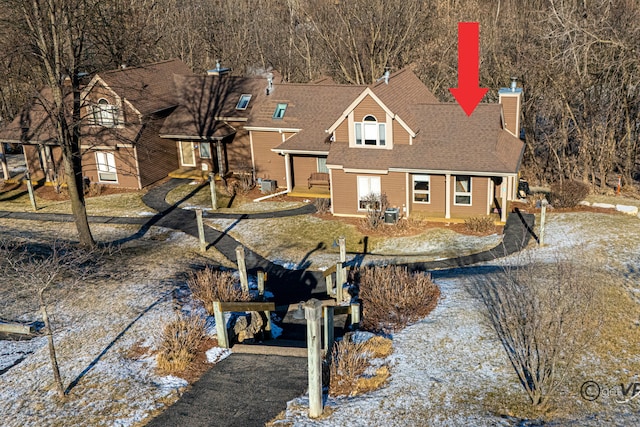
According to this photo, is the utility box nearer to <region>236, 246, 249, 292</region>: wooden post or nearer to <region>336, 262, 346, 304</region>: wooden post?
<region>336, 262, 346, 304</region>: wooden post

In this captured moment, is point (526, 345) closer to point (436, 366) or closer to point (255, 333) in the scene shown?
point (436, 366)

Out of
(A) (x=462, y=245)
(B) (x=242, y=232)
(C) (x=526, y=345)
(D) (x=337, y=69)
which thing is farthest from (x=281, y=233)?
(D) (x=337, y=69)

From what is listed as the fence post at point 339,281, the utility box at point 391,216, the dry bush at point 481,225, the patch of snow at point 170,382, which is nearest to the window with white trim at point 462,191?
the dry bush at point 481,225

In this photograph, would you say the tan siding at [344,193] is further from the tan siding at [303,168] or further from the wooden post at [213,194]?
the wooden post at [213,194]

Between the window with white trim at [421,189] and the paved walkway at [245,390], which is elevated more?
the window with white trim at [421,189]

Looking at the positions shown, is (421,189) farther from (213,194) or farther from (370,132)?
(213,194)

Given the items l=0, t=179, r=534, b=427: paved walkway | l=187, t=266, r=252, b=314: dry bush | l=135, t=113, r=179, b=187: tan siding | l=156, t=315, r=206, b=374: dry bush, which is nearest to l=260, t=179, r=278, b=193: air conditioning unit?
l=135, t=113, r=179, b=187: tan siding

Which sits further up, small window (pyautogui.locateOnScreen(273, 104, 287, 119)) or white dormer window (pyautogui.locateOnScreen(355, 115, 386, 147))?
small window (pyautogui.locateOnScreen(273, 104, 287, 119))

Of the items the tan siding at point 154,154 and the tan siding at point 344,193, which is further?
the tan siding at point 154,154
